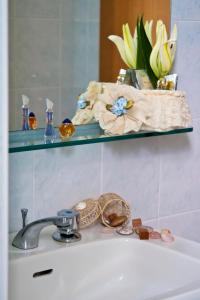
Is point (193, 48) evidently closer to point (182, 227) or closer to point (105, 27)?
point (105, 27)

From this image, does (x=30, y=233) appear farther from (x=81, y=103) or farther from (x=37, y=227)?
(x=81, y=103)

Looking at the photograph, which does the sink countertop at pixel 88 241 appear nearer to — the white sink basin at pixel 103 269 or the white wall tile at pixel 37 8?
the white sink basin at pixel 103 269

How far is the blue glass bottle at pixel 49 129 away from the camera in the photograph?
141cm

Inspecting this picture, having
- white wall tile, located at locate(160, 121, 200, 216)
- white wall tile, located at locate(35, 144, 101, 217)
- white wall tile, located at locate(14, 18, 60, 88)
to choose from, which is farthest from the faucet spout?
white wall tile, located at locate(160, 121, 200, 216)

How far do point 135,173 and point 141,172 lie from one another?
24mm

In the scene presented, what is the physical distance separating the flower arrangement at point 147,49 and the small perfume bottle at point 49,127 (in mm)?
268

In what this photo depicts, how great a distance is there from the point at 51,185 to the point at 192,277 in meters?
0.41

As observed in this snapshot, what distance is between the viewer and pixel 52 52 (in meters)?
1.48

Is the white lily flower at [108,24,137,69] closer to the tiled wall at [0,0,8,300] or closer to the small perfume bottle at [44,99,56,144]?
the small perfume bottle at [44,99,56,144]

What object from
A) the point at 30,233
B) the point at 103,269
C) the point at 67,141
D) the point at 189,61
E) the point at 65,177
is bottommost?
the point at 103,269

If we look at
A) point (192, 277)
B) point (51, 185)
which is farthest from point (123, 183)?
point (192, 277)

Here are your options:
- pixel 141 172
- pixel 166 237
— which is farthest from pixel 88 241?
pixel 141 172

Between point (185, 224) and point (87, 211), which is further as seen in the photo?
point (185, 224)

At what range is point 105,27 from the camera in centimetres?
158
